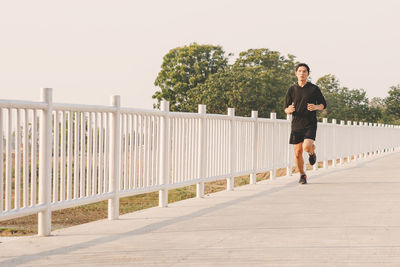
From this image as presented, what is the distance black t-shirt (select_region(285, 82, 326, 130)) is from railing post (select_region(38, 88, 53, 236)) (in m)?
7.08

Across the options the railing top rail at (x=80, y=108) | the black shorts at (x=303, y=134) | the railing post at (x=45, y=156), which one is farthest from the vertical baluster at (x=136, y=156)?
the black shorts at (x=303, y=134)

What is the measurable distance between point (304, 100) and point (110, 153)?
18.9 ft

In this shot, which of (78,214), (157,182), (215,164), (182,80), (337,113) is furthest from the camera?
(337,113)

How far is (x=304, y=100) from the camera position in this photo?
1312 cm

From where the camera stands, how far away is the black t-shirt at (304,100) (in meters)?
13.1

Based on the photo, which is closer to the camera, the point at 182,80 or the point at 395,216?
the point at 395,216

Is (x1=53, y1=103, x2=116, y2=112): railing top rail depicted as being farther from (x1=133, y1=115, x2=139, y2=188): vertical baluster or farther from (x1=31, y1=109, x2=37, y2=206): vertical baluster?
(x1=133, y1=115, x2=139, y2=188): vertical baluster

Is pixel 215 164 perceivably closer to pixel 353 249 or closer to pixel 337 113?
pixel 353 249

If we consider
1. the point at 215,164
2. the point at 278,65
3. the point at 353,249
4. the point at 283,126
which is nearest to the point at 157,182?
the point at 215,164

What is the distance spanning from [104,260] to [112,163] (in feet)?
9.17

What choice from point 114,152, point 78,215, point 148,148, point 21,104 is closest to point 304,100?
point 148,148

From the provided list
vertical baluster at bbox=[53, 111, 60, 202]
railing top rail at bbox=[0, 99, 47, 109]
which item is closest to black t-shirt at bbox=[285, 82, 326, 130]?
vertical baluster at bbox=[53, 111, 60, 202]

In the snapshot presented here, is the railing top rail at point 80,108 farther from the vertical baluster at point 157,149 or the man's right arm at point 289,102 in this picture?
the man's right arm at point 289,102

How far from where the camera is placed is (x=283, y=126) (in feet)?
53.3
